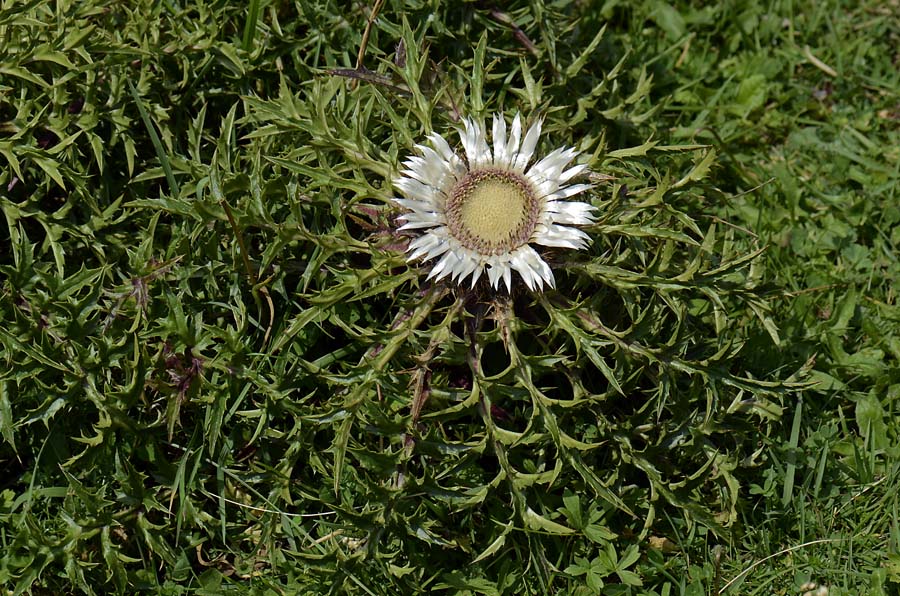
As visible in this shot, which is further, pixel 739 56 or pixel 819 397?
pixel 739 56

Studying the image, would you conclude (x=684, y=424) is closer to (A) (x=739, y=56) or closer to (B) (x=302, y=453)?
(B) (x=302, y=453)

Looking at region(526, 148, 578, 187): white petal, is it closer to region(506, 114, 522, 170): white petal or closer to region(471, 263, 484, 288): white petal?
region(506, 114, 522, 170): white petal

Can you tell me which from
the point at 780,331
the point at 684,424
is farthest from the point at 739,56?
the point at 684,424

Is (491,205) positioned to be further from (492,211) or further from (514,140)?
(514,140)

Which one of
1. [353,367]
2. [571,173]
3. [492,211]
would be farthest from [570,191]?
[353,367]

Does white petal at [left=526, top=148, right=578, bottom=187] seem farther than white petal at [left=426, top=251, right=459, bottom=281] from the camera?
Yes

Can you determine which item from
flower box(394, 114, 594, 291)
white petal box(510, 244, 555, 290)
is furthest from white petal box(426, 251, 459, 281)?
white petal box(510, 244, 555, 290)
